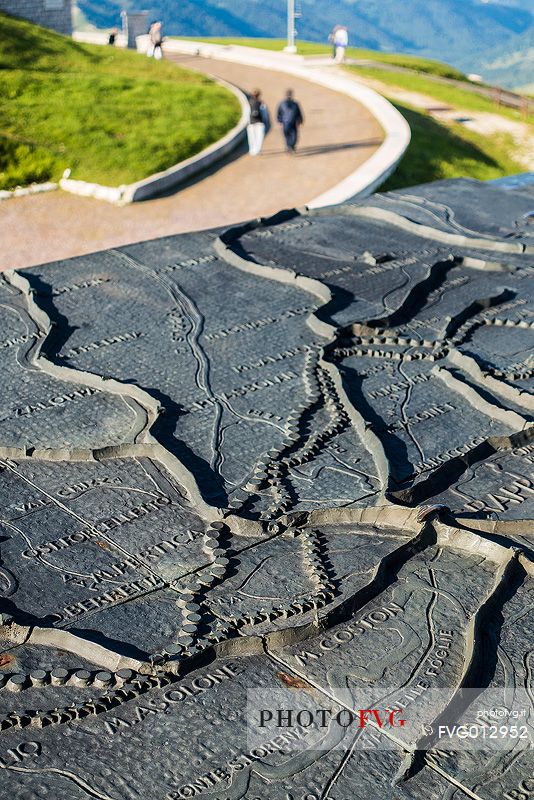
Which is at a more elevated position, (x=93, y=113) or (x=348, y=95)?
(x=348, y=95)

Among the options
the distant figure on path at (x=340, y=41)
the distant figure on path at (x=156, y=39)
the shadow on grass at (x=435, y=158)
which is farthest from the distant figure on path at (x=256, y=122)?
the distant figure on path at (x=340, y=41)

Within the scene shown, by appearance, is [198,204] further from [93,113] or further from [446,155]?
[446,155]

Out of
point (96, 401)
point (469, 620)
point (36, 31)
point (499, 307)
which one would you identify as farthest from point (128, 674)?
point (36, 31)

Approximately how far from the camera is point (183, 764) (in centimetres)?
389

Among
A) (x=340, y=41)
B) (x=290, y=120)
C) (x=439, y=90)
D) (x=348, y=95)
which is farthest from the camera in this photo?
(x=340, y=41)

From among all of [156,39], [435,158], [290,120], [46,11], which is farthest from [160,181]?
[156,39]

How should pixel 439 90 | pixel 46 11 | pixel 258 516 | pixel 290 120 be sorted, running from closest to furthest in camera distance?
pixel 258 516
pixel 290 120
pixel 46 11
pixel 439 90

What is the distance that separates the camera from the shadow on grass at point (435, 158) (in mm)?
18688

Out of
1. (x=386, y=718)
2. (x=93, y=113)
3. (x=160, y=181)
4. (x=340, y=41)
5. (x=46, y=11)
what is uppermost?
(x=340, y=41)

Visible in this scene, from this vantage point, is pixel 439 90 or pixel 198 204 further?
pixel 439 90

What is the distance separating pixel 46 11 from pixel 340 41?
28.7ft

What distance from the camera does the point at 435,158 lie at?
2008 centimetres

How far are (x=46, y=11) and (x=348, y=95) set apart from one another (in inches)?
364

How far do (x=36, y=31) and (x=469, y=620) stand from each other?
2369 cm
